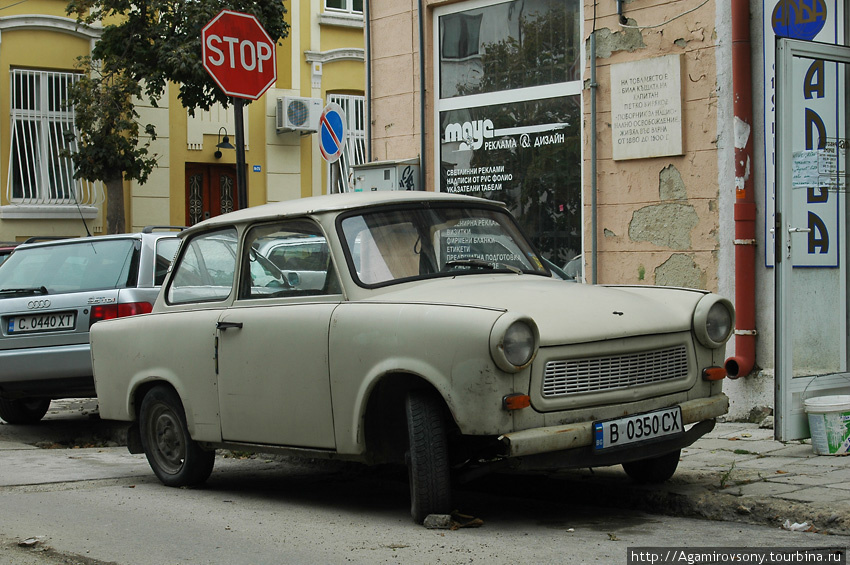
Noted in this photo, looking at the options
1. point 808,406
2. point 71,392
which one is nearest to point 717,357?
point 808,406

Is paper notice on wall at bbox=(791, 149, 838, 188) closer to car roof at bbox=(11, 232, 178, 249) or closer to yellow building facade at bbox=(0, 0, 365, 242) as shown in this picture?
car roof at bbox=(11, 232, 178, 249)

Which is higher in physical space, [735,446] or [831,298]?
[831,298]

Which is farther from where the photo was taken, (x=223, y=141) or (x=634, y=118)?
(x=223, y=141)

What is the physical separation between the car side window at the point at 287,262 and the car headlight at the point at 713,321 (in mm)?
1919

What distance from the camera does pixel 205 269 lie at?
681 centimetres

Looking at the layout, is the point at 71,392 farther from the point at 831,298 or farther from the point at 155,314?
the point at 831,298

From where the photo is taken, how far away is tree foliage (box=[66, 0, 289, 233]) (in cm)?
1962

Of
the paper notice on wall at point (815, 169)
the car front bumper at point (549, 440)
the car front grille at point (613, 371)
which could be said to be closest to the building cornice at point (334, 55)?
the paper notice on wall at point (815, 169)

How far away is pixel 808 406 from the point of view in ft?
22.3

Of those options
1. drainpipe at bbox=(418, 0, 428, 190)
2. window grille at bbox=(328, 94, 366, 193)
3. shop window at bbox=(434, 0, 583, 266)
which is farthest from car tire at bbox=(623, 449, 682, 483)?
window grille at bbox=(328, 94, 366, 193)

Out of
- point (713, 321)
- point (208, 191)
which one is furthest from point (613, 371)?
point (208, 191)

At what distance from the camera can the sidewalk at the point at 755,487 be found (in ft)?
17.0

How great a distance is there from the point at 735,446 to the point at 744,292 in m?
1.60

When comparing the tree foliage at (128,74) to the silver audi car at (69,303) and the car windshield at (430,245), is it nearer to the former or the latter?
the silver audi car at (69,303)
